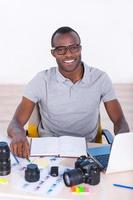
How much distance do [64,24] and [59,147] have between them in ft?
13.8

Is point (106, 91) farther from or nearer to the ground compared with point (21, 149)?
farther from the ground

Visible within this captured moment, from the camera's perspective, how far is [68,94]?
2.22 metres

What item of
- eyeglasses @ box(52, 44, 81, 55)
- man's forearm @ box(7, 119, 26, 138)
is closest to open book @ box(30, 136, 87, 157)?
man's forearm @ box(7, 119, 26, 138)

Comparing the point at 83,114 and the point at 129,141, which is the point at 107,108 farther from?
the point at 129,141

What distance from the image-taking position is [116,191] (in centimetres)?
149

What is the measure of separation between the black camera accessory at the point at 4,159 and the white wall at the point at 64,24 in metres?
4.35

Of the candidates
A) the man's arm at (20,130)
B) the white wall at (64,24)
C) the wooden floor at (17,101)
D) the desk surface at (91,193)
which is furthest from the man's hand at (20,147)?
the white wall at (64,24)

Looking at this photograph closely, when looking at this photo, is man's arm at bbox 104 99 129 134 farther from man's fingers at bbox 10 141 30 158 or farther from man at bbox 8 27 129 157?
man's fingers at bbox 10 141 30 158

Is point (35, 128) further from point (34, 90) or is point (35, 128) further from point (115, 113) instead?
point (115, 113)

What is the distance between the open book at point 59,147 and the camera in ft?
5.90

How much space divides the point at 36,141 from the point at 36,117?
41cm

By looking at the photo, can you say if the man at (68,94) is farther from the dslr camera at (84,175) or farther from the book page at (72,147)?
the dslr camera at (84,175)

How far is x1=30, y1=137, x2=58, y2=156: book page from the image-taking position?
71.2 inches

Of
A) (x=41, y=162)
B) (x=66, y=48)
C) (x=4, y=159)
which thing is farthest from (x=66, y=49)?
(x=4, y=159)
